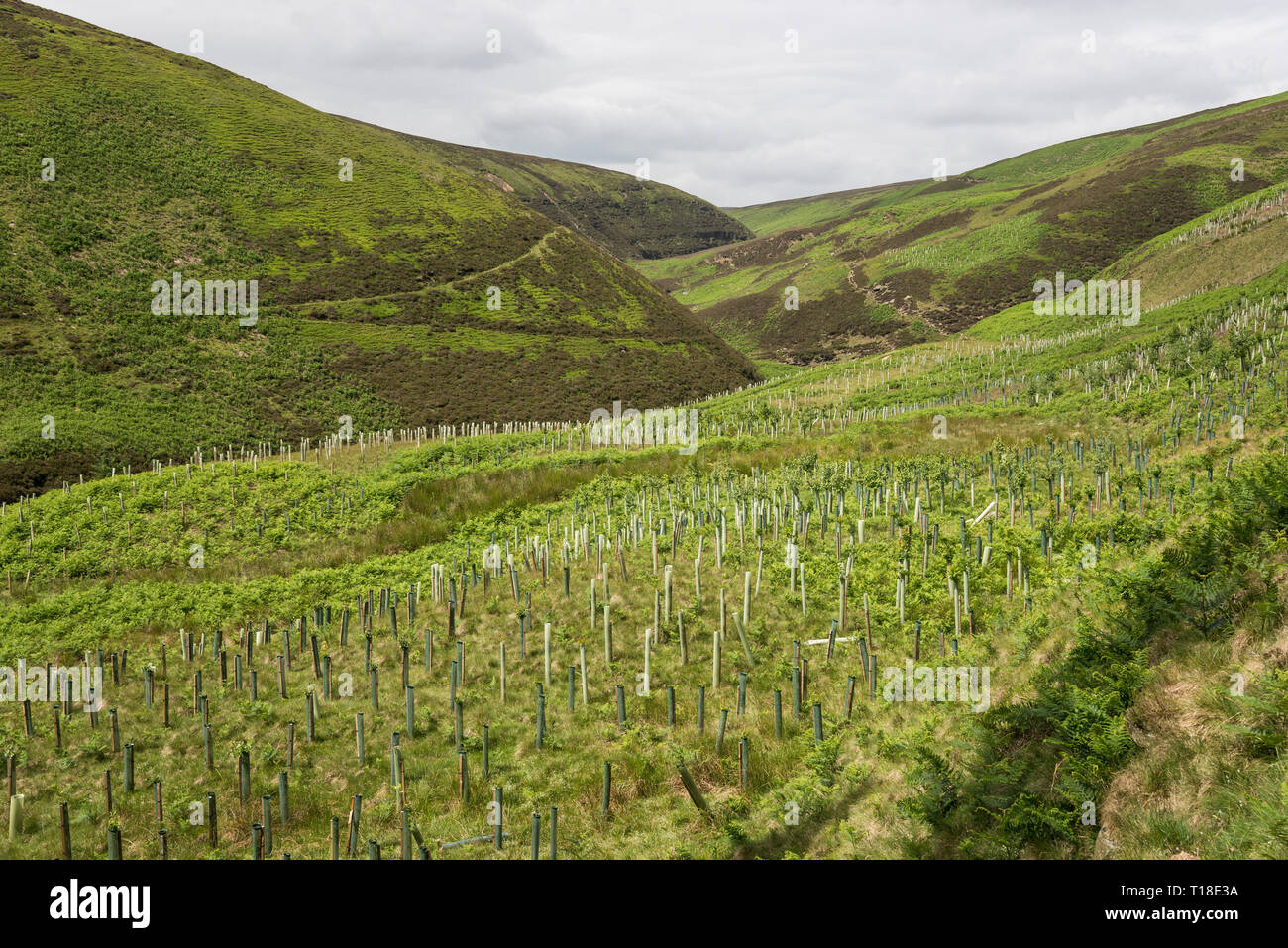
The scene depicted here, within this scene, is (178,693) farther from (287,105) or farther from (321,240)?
(287,105)

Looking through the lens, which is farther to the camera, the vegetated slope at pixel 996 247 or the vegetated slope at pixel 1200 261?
the vegetated slope at pixel 996 247

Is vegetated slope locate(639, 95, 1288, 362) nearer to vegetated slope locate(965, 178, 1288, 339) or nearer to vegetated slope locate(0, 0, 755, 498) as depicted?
vegetated slope locate(965, 178, 1288, 339)

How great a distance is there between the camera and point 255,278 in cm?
7438

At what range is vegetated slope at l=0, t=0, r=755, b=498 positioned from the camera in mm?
53344

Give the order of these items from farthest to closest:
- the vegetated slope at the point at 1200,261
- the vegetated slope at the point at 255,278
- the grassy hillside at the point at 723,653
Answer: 1. the vegetated slope at the point at 1200,261
2. the vegetated slope at the point at 255,278
3. the grassy hillside at the point at 723,653

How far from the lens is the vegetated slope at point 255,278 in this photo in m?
53.3

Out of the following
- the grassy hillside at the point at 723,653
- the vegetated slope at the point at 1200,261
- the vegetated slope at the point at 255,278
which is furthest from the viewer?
the vegetated slope at the point at 1200,261

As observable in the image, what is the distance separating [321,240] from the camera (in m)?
84.7

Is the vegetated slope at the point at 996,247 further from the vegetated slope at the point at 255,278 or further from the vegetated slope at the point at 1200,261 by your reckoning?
the vegetated slope at the point at 255,278

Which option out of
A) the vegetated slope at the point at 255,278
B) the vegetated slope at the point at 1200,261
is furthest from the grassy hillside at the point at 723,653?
the vegetated slope at the point at 1200,261

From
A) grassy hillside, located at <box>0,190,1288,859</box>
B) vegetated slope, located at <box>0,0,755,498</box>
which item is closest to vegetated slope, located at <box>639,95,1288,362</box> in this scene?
vegetated slope, located at <box>0,0,755,498</box>

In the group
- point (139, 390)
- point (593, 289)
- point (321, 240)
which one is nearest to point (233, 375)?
point (139, 390)

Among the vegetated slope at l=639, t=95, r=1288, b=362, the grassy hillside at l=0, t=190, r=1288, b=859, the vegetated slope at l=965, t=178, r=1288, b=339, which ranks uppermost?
the vegetated slope at l=639, t=95, r=1288, b=362

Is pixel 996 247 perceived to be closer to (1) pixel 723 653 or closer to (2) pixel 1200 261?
(2) pixel 1200 261
